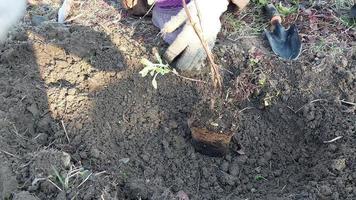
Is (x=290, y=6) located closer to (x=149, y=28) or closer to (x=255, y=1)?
(x=255, y=1)

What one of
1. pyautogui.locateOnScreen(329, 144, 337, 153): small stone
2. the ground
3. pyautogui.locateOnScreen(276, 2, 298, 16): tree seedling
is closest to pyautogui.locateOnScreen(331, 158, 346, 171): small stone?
the ground

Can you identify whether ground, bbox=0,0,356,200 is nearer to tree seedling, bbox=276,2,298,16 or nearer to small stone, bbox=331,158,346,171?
small stone, bbox=331,158,346,171

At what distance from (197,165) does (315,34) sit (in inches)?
47.0

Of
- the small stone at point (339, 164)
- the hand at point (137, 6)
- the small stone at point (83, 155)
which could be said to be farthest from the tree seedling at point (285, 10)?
the small stone at point (83, 155)

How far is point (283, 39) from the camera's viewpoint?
9.37ft

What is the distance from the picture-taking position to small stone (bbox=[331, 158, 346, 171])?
7.25 ft

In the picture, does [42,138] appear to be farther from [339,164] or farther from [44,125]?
[339,164]

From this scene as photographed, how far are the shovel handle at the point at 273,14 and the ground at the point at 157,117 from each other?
0.11 m

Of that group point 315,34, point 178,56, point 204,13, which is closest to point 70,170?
point 178,56

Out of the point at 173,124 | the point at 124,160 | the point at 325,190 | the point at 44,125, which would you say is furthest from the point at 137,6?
the point at 325,190

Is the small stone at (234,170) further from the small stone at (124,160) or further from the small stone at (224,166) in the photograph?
the small stone at (124,160)

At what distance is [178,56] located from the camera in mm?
2648

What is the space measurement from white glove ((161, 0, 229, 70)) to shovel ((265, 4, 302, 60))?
42cm

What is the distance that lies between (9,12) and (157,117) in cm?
132
